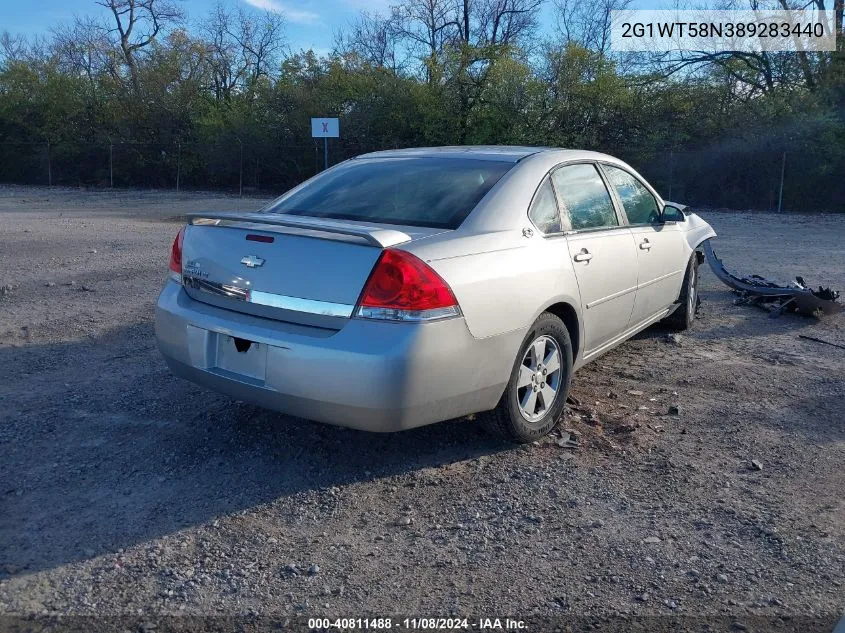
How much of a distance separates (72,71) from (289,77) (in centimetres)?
1284

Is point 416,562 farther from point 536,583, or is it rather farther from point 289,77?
point 289,77

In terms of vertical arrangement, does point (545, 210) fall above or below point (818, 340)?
above

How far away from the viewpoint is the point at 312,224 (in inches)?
156

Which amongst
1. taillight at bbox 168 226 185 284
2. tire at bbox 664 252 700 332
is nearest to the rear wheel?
tire at bbox 664 252 700 332

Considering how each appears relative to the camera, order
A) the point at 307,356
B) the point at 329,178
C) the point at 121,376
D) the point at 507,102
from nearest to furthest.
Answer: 1. the point at 307,356
2. the point at 329,178
3. the point at 121,376
4. the point at 507,102

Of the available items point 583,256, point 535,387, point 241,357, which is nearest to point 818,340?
point 583,256

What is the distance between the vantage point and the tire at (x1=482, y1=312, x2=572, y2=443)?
13.5 feet

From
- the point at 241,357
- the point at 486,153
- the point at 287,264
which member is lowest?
the point at 241,357

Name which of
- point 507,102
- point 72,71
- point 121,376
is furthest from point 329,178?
point 72,71

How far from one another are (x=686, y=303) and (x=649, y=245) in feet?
4.23

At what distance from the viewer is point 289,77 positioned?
92.9 feet

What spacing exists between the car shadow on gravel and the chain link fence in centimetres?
1969

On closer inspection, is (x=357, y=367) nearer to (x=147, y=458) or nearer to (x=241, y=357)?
(x=241, y=357)

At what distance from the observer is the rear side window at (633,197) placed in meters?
5.60
